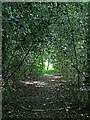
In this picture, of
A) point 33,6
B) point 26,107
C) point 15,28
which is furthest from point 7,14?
point 26,107

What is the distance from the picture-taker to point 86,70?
279 centimetres

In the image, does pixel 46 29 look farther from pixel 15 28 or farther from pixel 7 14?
pixel 7 14

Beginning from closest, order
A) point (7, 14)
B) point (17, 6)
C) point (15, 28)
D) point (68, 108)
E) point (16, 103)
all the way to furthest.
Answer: point (7, 14) → point (15, 28) → point (17, 6) → point (68, 108) → point (16, 103)

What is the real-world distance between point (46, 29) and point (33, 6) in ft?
2.00

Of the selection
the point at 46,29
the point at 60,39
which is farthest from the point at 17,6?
the point at 60,39

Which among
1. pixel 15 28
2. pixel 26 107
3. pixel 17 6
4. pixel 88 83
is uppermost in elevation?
pixel 17 6

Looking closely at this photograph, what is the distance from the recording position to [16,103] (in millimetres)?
3455

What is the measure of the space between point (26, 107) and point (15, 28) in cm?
146

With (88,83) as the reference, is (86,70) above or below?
above

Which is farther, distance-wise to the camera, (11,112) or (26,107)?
(26,107)

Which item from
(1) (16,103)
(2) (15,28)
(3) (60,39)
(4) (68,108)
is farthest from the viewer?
(3) (60,39)

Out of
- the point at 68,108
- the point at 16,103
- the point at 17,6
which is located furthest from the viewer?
the point at 16,103

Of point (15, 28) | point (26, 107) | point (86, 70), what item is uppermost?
point (15, 28)

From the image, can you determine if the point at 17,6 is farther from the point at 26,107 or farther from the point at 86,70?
the point at 26,107
